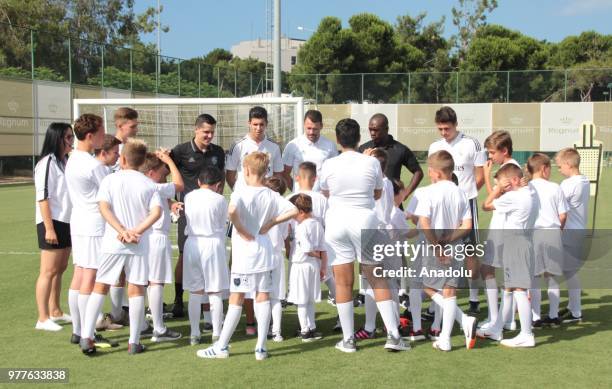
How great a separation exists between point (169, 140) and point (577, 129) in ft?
94.5

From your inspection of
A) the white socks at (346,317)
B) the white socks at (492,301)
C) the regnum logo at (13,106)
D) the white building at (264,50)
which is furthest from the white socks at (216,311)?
the white building at (264,50)

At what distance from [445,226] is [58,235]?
3421 mm

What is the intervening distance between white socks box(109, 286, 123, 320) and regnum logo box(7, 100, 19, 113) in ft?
66.0

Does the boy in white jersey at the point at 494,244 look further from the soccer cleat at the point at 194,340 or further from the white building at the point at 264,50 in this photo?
the white building at the point at 264,50

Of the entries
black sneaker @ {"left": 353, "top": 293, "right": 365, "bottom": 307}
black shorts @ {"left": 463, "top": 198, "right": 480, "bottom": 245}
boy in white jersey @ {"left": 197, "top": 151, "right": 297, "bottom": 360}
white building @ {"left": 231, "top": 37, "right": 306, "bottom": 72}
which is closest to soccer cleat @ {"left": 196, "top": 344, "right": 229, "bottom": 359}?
boy in white jersey @ {"left": 197, "top": 151, "right": 297, "bottom": 360}

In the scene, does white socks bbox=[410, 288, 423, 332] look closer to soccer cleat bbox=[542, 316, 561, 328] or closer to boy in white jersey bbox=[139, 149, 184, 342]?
soccer cleat bbox=[542, 316, 561, 328]

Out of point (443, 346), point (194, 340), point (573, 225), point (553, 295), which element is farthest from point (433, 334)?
point (194, 340)

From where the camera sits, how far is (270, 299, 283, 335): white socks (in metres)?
5.51

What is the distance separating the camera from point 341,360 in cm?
502

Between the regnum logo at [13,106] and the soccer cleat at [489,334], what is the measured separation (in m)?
22.2

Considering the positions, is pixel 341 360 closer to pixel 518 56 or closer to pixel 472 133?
pixel 472 133

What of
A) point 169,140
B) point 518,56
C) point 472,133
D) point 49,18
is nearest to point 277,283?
point 169,140

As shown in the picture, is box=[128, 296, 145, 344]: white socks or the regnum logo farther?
the regnum logo

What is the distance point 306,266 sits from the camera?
568 centimetres
